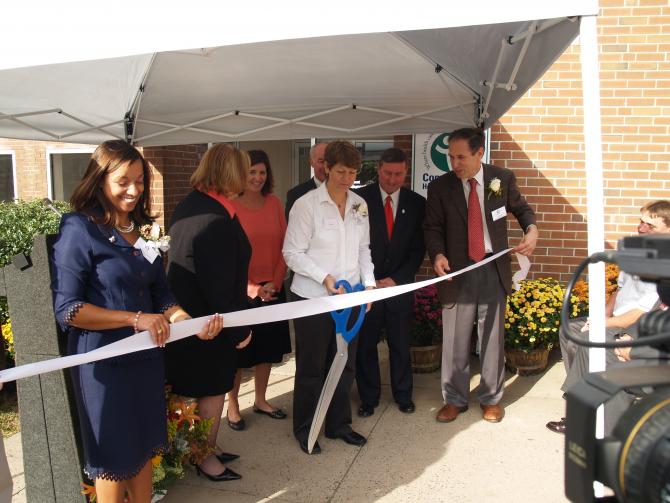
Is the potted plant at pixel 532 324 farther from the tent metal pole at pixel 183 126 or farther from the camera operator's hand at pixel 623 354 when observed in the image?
the tent metal pole at pixel 183 126

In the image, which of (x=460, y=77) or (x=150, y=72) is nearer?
(x=460, y=77)

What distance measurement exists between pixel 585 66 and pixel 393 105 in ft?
8.17

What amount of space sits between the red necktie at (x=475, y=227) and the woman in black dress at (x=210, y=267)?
166cm

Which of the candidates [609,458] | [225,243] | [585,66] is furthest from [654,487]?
[225,243]

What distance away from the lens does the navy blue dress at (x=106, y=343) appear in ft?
7.47

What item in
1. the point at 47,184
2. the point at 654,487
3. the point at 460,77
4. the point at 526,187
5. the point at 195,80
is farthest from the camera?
the point at 47,184

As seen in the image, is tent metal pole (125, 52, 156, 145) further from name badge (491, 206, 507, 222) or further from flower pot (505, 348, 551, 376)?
flower pot (505, 348, 551, 376)

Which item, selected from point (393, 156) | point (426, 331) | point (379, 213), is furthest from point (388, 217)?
point (426, 331)

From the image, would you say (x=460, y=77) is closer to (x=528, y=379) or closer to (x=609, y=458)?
(x=528, y=379)

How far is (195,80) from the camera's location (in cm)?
443

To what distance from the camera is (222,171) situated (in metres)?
3.07

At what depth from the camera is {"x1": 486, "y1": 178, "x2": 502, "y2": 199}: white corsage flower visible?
399 cm

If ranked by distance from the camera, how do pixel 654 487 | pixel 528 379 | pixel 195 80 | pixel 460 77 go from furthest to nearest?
pixel 528 379
pixel 195 80
pixel 460 77
pixel 654 487

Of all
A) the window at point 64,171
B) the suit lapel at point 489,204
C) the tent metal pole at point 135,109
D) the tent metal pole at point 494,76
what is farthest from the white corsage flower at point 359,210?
the window at point 64,171
